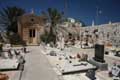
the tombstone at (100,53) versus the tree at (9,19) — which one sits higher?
the tree at (9,19)

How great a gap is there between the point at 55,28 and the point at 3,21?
9646 mm

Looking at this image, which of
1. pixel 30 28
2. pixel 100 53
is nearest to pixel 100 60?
pixel 100 53

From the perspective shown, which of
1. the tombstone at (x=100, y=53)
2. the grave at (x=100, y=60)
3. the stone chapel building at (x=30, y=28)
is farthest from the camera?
the stone chapel building at (x=30, y=28)

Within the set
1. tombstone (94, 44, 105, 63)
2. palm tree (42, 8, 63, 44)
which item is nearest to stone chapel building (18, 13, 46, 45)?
palm tree (42, 8, 63, 44)

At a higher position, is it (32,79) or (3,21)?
(3,21)

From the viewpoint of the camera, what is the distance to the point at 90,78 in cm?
930

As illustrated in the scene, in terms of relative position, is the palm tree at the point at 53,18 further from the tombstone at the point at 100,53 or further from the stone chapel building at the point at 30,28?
the tombstone at the point at 100,53

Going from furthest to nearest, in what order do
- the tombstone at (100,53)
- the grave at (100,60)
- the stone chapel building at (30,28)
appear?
the stone chapel building at (30,28)
the tombstone at (100,53)
the grave at (100,60)

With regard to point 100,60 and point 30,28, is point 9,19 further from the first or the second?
point 100,60

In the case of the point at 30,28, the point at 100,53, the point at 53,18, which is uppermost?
the point at 53,18

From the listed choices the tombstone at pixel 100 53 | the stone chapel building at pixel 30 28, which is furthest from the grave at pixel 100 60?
the stone chapel building at pixel 30 28

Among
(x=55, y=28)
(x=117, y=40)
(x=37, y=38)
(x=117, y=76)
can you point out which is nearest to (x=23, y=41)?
(x=37, y=38)

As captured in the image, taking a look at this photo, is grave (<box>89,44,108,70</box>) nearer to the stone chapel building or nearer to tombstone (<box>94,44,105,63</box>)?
tombstone (<box>94,44,105,63</box>)

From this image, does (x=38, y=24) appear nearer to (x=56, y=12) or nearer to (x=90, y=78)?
(x=56, y=12)
